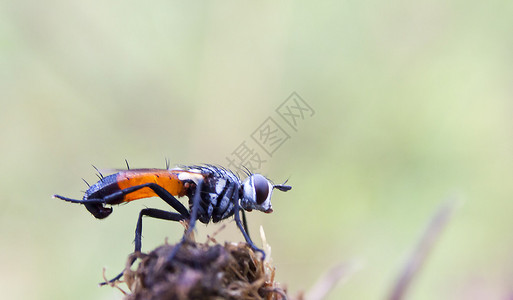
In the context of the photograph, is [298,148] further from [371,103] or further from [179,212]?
[179,212]

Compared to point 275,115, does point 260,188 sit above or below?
below

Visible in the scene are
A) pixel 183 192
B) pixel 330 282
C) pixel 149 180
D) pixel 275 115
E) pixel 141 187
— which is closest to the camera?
pixel 330 282

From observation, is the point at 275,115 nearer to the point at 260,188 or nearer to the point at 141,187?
the point at 260,188

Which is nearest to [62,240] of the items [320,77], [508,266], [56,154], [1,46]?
[56,154]

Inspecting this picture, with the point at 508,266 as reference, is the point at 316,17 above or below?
above

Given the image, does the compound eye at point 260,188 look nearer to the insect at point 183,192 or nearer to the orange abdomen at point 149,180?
the insect at point 183,192

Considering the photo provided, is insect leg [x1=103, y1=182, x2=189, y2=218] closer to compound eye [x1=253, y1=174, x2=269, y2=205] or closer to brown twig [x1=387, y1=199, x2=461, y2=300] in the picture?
Answer: compound eye [x1=253, y1=174, x2=269, y2=205]

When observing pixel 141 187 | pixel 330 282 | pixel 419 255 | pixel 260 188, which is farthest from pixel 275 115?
pixel 419 255
